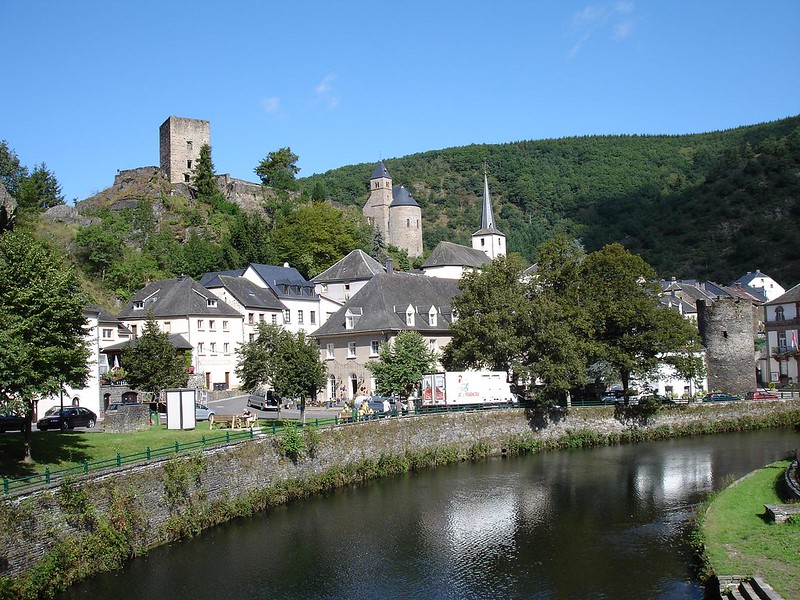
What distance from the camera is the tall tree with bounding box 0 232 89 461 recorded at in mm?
24828

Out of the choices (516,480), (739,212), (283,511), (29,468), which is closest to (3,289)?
(29,468)

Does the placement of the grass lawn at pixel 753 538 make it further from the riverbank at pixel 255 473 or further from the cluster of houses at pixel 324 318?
the cluster of houses at pixel 324 318

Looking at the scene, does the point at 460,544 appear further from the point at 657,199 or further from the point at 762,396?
the point at 657,199

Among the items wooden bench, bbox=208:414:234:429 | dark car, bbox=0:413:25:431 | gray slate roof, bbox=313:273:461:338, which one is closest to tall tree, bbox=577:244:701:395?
gray slate roof, bbox=313:273:461:338

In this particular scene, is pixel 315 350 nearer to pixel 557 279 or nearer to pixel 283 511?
pixel 283 511

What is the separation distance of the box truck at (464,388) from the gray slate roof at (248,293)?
82.3 feet

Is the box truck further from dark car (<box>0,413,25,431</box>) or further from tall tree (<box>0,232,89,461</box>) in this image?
tall tree (<box>0,232,89,461</box>)

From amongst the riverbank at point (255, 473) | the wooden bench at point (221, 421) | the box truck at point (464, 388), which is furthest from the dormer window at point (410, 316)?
the wooden bench at point (221, 421)

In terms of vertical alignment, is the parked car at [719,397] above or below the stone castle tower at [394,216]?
below

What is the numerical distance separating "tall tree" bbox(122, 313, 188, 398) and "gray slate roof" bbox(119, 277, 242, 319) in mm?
18766

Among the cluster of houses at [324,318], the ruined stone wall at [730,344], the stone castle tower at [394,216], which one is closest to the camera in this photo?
the cluster of houses at [324,318]

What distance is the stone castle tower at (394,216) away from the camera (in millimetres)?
110250

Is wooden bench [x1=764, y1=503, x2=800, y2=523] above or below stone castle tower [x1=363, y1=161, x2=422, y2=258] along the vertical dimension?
below

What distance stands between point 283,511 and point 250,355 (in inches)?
544
